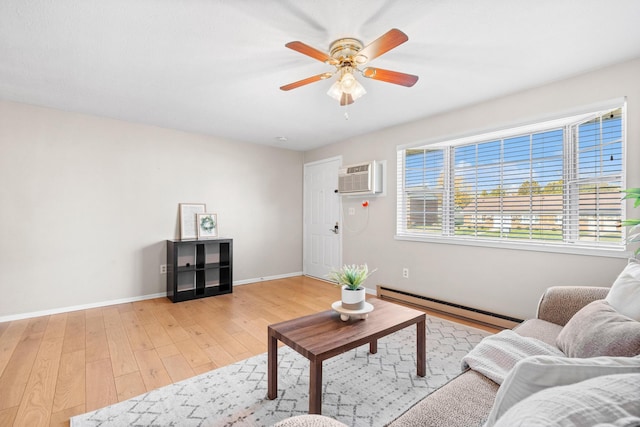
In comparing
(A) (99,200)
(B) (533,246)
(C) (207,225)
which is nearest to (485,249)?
(B) (533,246)

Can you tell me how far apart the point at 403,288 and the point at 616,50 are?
2908 millimetres

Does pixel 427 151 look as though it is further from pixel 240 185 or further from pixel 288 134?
pixel 240 185

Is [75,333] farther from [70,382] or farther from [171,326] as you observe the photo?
[70,382]

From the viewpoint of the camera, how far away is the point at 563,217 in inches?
106

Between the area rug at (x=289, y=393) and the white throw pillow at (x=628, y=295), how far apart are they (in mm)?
1053

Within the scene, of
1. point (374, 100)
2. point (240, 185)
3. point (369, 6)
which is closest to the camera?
point (369, 6)

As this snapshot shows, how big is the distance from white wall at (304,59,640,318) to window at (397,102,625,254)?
0.12 metres

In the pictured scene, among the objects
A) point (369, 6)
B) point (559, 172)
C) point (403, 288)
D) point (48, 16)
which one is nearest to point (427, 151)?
point (559, 172)

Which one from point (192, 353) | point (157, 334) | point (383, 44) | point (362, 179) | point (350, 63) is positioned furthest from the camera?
point (362, 179)

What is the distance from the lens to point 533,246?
109 inches

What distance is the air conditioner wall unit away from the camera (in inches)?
158

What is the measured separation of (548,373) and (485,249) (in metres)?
2.71

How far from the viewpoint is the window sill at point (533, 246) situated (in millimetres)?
2348

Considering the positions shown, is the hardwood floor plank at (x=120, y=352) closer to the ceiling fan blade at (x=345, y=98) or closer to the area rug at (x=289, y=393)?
the area rug at (x=289, y=393)
